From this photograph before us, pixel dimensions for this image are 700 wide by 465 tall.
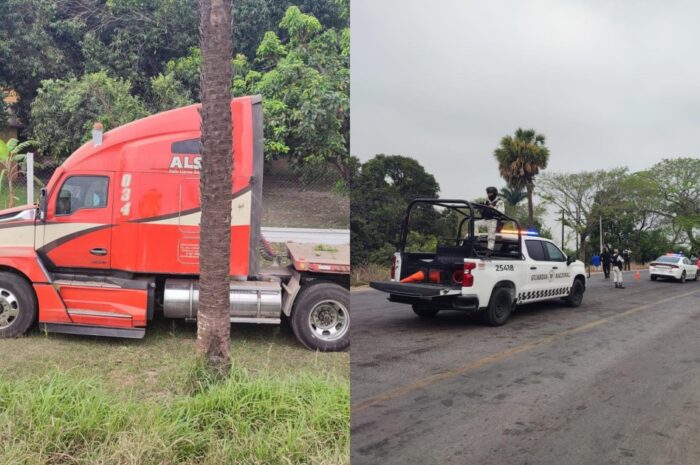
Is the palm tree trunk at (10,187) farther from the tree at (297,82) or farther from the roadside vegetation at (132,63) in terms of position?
the tree at (297,82)

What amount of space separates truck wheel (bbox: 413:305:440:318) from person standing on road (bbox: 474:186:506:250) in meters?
0.18

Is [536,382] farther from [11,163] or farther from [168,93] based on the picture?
[11,163]

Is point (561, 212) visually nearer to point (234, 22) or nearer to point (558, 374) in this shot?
point (558, 374)

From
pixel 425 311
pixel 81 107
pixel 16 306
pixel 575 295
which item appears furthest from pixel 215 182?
pixel 575 295

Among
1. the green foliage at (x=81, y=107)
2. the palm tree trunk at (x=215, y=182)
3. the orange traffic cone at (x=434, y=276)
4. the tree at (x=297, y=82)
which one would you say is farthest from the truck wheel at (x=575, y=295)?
the green foliage at (x=81, y=107)

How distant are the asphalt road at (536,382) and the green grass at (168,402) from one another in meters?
0.82

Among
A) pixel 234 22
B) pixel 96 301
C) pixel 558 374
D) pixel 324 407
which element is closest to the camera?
pixel 558 374

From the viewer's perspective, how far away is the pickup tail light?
1.16 metres

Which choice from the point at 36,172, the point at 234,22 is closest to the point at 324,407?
the point at 234,22

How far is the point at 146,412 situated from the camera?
7.92 ft

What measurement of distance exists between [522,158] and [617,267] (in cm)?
43

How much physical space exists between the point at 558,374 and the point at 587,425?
138 mm

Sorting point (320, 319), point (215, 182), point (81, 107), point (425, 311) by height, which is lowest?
point (320, 319)

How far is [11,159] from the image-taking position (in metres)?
3.11
